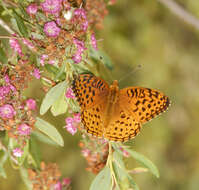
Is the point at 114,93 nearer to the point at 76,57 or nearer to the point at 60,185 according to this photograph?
the point at 76,57

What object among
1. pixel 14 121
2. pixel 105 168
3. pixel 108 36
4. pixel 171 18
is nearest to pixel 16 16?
pixel 14 121

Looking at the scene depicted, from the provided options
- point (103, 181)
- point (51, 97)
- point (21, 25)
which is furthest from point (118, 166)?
point (21, 25)

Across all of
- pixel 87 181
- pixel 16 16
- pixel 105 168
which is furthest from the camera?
pixel 87 181

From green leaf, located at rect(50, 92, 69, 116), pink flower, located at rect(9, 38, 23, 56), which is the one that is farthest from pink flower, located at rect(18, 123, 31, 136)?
pink flower, located at rect(9, 38, 23, 56)

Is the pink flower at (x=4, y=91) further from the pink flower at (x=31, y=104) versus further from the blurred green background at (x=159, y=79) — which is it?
the blurred green background at (x=159, y=79)

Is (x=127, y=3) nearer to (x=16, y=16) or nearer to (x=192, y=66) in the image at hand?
(x=192, y=66)

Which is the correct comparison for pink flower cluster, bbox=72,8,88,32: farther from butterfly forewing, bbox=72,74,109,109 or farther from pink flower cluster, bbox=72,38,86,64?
butterfly forewing, bbox=72,74,109,109
